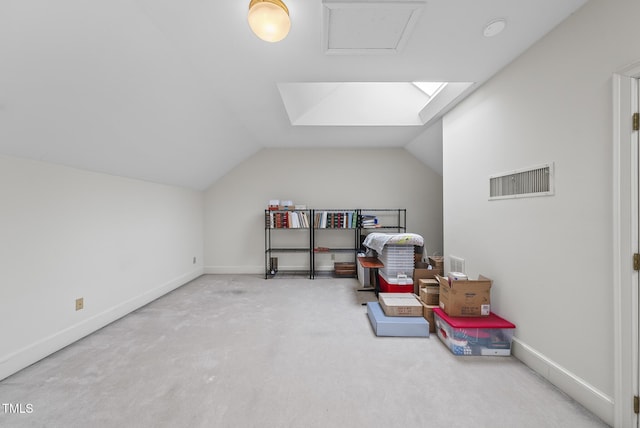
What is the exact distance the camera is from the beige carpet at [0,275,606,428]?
4.30ft

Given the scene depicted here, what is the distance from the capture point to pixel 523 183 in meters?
1.79

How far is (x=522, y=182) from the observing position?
1801mm

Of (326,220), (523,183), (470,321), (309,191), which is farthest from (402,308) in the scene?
(309,191)

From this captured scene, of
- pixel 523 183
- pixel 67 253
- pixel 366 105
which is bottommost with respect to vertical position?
pixel 67 253

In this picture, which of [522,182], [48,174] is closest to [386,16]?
[522,182]

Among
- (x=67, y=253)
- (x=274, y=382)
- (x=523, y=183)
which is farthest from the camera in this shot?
(x=67, y=253)

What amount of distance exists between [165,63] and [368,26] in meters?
1.52

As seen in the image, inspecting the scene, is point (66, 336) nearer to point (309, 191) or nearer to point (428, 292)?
point (428, 292)

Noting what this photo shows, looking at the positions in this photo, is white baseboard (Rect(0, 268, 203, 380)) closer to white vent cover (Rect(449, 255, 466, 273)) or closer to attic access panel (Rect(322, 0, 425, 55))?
attic access panel (Rect(322, 0, 425, 55))

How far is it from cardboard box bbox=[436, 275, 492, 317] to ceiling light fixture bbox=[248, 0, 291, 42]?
2.17 meters

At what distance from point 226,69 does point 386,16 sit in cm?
133

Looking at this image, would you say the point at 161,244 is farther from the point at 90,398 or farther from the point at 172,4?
the point at 172,4

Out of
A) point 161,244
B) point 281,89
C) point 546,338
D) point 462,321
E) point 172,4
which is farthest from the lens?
point 161,244

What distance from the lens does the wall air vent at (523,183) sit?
161 centimetres
